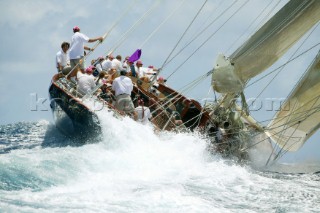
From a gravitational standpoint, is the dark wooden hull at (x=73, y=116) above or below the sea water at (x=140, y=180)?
above

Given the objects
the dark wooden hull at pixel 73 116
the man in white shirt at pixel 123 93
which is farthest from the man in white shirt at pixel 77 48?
the man in white shirt at pixel 123 93

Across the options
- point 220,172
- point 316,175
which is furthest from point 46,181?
point 316,175

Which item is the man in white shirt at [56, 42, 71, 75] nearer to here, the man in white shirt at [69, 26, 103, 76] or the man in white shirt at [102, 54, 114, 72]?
the man in white shirt at [69, 26, 103, 76]

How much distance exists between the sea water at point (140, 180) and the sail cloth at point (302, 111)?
1937mm

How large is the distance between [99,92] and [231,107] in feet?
13.9

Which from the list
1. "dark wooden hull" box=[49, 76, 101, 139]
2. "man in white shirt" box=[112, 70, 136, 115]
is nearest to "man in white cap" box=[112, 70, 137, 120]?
"man in white shirt" box=[112, 70, 136, 115]

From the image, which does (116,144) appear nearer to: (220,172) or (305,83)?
(220,172)

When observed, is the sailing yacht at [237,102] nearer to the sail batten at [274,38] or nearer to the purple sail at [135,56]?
the sail batten at [274,38]

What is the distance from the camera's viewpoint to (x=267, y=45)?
58.1ft

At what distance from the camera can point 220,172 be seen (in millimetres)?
15820

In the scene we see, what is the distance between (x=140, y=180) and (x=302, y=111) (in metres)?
7.51

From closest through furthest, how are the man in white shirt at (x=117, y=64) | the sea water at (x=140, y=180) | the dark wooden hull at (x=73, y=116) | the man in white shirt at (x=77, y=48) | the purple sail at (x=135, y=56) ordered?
the sea water at (x=140, y=180)
the dark wooden hull at (x=73, y=116)
the man in white shirt at (x=77, y=48)
the purple sail at (x=135, y=56)
the man in white shirt at (x=117, y=64)

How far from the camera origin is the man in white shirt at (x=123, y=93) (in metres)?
17.3

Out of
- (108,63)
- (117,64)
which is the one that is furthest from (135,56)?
(108,63)
